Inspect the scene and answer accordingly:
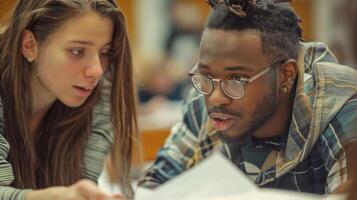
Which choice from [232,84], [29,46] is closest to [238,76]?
[232,84]

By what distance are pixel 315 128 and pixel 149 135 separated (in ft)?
2.79

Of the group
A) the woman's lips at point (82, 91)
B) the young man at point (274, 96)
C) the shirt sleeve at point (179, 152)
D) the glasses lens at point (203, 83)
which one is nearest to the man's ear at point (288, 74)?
the young man at point (274, 96)

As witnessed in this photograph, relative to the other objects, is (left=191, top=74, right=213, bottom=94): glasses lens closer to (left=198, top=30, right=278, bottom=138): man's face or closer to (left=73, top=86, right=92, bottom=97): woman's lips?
(left=198, top=30, right=278, bottom=138): man's face

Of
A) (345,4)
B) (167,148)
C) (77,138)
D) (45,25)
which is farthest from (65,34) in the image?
(345,4)

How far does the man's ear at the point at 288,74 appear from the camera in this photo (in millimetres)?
915

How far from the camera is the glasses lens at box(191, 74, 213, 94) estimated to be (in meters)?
0.91

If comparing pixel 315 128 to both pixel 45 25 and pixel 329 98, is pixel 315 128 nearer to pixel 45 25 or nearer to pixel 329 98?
pixel 329 98

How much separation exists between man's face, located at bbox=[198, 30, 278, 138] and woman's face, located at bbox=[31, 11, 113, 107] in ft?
0.65

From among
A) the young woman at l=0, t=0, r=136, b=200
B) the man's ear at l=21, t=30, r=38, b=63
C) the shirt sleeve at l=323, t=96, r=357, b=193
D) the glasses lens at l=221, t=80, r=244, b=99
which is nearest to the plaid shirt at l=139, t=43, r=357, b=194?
the shirt sleeve at l=323, t=96, r=357, b=193

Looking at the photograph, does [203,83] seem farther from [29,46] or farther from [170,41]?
[170,41]

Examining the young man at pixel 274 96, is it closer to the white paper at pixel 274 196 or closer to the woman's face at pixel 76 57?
the white paper at pixel 274 196

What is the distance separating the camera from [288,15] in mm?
901

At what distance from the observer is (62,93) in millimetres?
1064

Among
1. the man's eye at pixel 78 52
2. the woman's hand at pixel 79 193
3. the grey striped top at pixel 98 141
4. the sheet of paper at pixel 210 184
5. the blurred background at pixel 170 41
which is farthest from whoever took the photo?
the grey striped top at pixel 98 141
